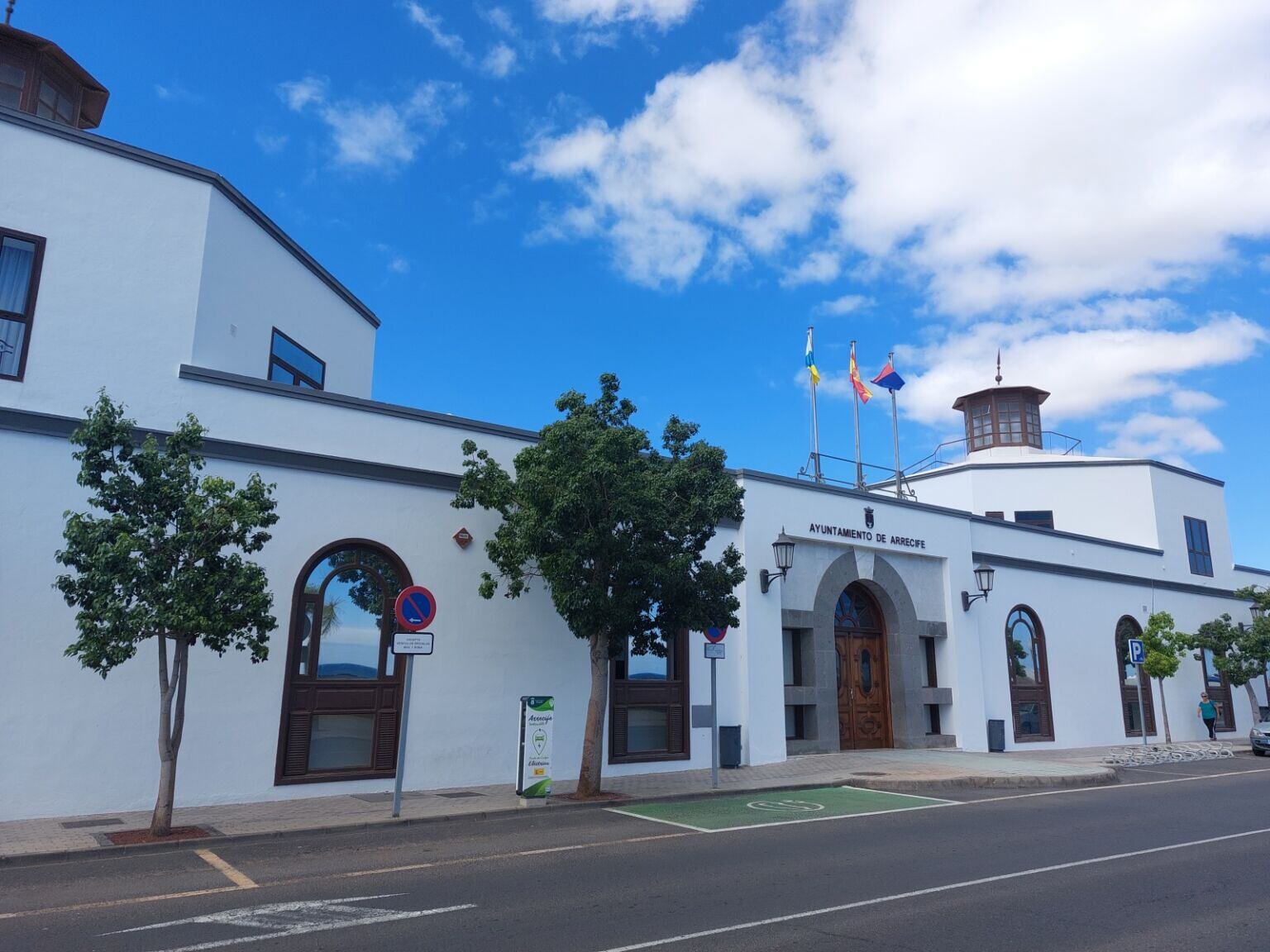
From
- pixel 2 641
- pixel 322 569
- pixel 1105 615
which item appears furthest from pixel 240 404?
pixel 1105 615

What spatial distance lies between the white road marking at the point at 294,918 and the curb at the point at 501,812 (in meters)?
3.16

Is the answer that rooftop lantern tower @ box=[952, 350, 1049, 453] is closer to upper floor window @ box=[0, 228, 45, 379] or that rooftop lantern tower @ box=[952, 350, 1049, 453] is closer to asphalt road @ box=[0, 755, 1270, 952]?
asphalt road @ box=[0, 755, 1270, 952]

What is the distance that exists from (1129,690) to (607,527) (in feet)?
68.1

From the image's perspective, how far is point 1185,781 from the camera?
1689 centimetres

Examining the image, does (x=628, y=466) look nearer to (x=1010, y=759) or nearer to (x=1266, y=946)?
(x=1266, y=946)

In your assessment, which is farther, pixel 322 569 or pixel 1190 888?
pixel 322 569

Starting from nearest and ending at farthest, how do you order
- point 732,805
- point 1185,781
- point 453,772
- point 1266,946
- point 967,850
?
point 1266,946, point 967,850, point 732,805, point 453,772, point 1185,781

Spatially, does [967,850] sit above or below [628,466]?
below

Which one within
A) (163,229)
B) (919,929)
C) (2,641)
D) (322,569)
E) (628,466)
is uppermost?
(163,229)

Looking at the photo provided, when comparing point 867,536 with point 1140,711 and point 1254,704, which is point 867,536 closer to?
point 1140,711

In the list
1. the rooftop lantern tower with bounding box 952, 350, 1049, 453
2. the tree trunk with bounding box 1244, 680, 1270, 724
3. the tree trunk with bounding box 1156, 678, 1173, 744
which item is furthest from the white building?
the rooftop lantern tower with bounding box 952, 350, 1049, 453

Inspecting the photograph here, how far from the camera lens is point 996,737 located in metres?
22.1

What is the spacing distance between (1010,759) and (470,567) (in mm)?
12392

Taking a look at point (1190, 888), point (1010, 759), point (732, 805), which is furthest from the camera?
point (1010, 759)
